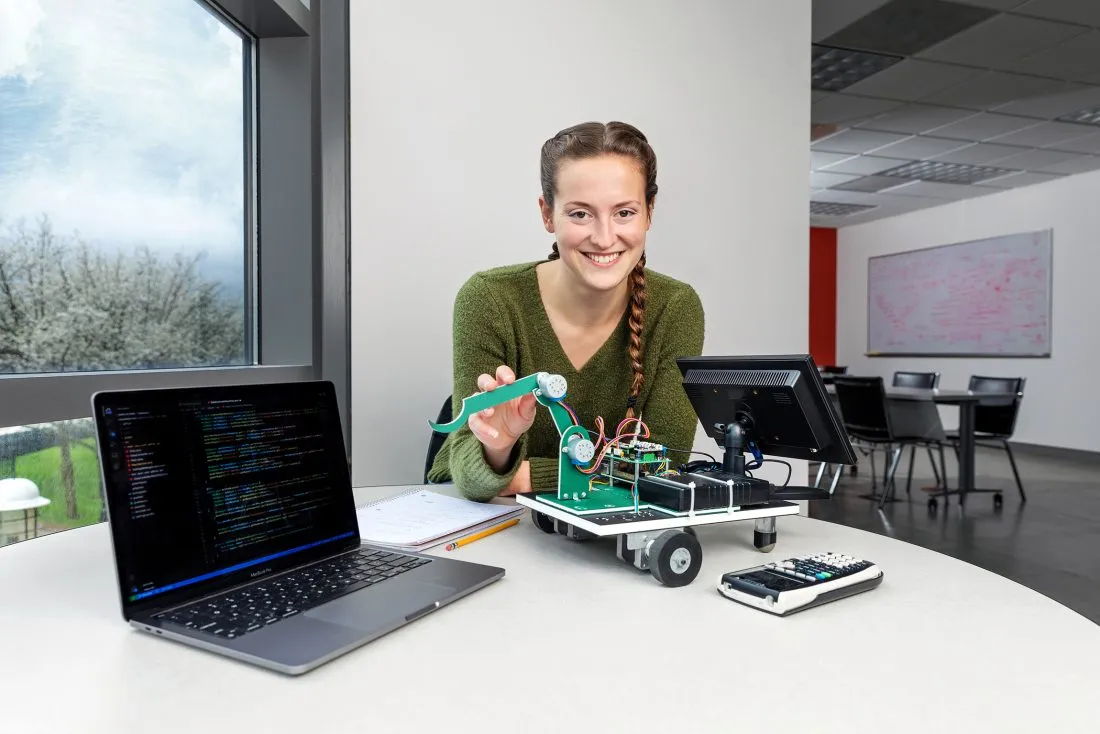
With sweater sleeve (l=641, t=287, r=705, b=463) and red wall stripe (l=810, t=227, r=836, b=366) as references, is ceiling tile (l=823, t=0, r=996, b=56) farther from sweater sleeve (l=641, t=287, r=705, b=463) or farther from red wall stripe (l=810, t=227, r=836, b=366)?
red wall stripe (l=810, t=227, r=836, b=366)

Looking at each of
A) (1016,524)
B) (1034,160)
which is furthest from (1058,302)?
(1016,524)

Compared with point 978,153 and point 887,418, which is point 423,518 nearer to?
point 887,418

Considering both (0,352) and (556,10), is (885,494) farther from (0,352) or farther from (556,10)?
(0,352)

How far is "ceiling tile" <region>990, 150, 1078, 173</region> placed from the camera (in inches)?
249

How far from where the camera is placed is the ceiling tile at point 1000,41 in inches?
154

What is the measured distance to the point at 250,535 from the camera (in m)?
0.83

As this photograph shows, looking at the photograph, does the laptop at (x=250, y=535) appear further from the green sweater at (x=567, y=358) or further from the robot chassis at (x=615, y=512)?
the green sweater at (x=567, y=358)

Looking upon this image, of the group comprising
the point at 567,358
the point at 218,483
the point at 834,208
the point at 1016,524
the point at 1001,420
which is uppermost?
the point at 834,208

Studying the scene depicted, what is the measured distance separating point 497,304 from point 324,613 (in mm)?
881

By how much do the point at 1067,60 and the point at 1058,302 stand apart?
3.49 metres

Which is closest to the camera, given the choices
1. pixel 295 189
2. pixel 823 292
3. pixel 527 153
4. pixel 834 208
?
pixel 295 189

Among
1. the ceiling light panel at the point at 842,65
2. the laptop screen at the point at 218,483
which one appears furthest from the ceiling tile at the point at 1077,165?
the laptop screen at the point at 218,483

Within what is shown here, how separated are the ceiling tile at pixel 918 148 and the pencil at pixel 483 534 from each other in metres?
5.97

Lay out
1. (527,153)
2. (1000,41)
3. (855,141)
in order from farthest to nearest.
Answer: (855,141) → (1000,41) → (527,153)
